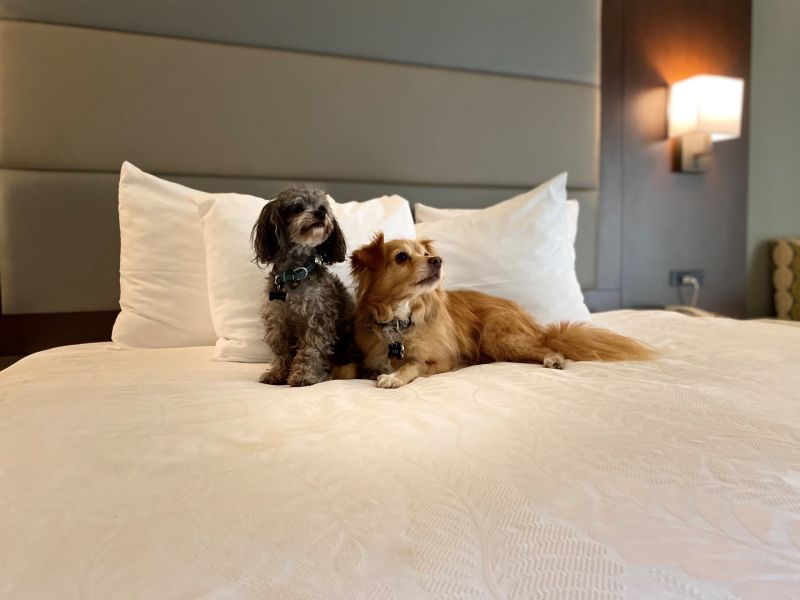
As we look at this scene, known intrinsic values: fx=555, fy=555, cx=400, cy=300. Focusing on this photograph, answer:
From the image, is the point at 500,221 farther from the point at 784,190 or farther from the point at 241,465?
the point at 784,190

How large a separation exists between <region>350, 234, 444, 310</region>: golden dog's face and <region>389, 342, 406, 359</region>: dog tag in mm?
114

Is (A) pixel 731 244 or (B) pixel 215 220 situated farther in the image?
(A) pixel 731 244

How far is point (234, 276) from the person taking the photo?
1646mm

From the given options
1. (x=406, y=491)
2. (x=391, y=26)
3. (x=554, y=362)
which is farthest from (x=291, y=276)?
(x=391, y=26)

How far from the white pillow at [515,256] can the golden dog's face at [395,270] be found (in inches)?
16.1

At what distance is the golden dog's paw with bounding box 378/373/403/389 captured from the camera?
4.33ft

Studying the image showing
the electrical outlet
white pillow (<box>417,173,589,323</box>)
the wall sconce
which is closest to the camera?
white pillow (<box>417,173,589,323</box>)

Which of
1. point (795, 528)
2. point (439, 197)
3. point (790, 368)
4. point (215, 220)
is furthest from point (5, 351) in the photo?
point (790, 368)

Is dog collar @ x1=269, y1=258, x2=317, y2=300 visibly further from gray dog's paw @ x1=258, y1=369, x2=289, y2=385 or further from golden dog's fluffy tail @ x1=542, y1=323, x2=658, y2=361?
golden dog's fluffy tail @ x1=542, y1=323, x2=658, y2=361

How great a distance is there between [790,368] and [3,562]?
1.57 m

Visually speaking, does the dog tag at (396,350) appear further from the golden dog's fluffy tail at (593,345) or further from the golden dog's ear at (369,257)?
the golden dog's fluffy tail at (593,345)

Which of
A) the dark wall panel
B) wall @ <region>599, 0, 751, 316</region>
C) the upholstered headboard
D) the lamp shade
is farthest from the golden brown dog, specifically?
the lamp shade

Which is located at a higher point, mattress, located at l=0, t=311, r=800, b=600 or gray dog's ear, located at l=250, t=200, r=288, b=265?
gray dog's ear, located at l=250, t=200, r=288, b=265

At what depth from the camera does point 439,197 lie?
2410 mm
